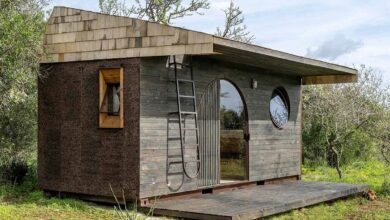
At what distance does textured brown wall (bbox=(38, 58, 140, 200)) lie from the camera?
8.91 meters

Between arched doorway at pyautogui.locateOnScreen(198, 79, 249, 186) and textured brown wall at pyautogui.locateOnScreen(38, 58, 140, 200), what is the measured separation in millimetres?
1668

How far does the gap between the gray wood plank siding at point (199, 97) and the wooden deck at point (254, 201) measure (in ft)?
1.28

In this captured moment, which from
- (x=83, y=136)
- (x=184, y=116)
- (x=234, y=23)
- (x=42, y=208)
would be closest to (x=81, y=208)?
(x=42, y=208)

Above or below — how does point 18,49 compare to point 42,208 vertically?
above

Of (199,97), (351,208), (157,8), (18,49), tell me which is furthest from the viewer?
(157,8)

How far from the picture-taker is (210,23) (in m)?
21.1

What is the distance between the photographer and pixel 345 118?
15.9 meters

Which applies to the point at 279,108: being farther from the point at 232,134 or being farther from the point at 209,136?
the point at 209,136

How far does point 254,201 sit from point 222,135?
1.99 meters

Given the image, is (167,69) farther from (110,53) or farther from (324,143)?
(324,143)

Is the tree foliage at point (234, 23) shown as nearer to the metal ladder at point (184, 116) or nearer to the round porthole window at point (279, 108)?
the round porthole window at point (279, 108)

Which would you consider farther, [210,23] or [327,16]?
[210,23]

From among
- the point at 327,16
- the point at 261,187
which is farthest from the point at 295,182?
the point at 327,16

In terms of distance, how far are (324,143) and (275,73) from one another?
6442mm
